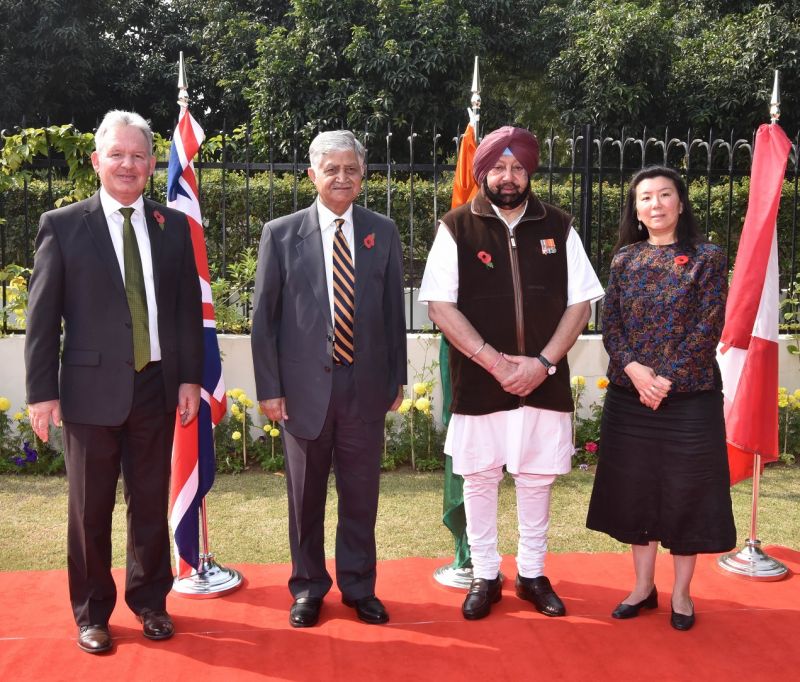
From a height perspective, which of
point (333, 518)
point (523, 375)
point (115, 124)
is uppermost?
point (115, 124)

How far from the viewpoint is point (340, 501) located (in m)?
3.34

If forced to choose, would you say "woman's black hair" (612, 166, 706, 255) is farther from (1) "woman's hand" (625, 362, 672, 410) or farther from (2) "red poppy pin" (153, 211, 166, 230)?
(2) "red poppy pin" (153, 211, 166, 230)

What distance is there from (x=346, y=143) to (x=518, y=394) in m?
1.13

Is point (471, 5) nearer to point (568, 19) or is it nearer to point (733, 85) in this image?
point (568, 19)

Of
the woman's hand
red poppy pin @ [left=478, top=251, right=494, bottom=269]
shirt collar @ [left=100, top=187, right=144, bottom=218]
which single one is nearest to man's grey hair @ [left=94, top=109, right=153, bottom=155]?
shirt collar @ [left=100, top=187, right=144, bottom=218]

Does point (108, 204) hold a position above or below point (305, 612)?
above

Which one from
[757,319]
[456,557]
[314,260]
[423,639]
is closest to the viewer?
[423,639]

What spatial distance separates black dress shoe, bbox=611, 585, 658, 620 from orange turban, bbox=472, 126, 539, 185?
67.2 inches

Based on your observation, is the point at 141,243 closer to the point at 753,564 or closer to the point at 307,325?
the point at 307,325

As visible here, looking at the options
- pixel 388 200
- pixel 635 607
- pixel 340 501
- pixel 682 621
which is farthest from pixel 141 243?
pixel 388 200

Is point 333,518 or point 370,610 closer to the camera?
point 370,610

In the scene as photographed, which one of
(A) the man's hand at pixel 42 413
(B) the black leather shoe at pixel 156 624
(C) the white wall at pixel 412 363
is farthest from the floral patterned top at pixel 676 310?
(C) the white wall at pixel 412 363

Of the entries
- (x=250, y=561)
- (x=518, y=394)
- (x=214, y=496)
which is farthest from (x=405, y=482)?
(x=518, y=394)

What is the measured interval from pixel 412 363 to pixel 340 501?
2.74 m
